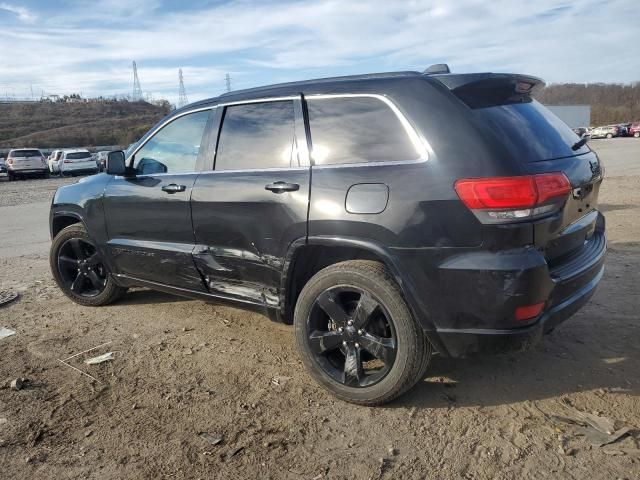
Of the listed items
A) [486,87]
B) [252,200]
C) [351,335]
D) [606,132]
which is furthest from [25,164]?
[606,132]

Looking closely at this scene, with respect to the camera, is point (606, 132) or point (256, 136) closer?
point (256, 136)

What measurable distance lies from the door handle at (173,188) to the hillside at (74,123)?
207 feet

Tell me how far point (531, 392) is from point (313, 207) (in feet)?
5.63

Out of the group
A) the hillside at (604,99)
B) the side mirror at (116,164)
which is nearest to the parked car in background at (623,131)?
the hillside at (604,99)

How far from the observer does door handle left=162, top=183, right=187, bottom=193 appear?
3934 millimetres

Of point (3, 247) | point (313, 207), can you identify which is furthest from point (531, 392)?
point (3, 247)

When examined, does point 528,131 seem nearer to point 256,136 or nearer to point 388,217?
point 388,217

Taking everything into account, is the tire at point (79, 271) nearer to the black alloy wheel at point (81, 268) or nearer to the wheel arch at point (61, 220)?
the black alloy wheel at point (81, 268)

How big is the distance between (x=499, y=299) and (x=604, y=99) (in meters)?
120

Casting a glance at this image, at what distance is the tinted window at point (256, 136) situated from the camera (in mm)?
3471

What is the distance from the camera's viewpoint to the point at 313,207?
3146 millimetres

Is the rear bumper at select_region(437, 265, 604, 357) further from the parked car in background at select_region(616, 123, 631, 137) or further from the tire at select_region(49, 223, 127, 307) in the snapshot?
the parked car in background at select_region(616, 123, 631, 137)

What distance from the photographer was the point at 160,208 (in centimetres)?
412

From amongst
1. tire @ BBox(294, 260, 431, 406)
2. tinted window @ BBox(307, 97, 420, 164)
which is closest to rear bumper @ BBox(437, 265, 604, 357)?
tire @ BBox(294, 260, 431, 406)
